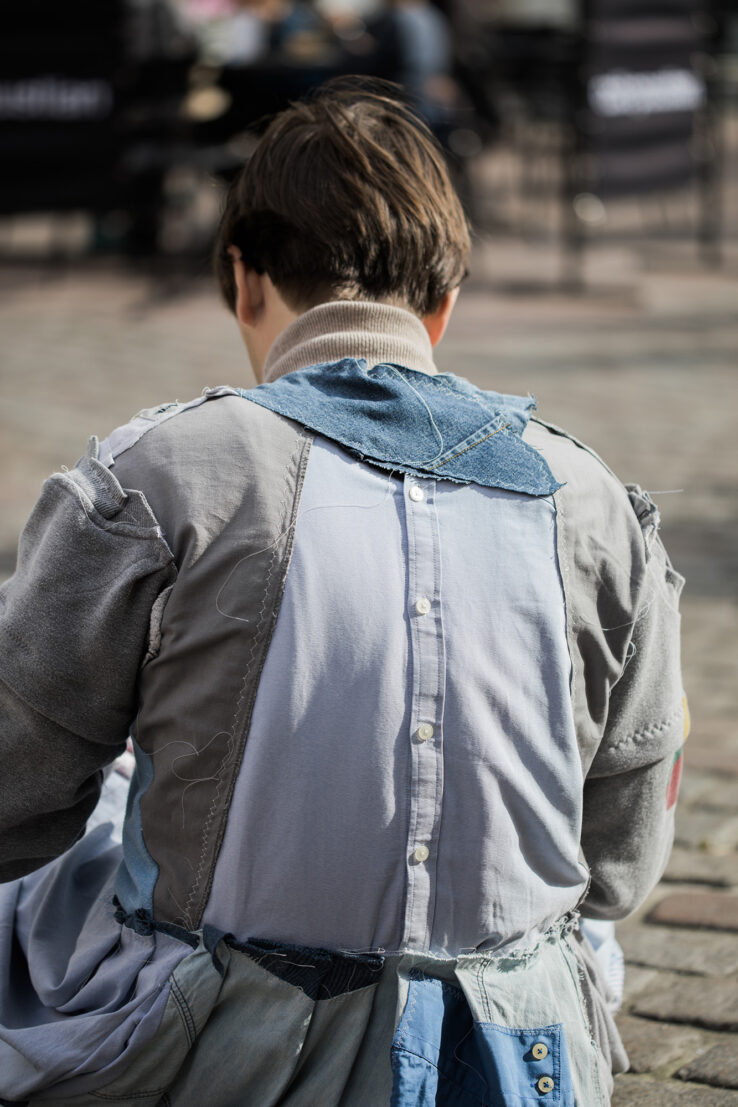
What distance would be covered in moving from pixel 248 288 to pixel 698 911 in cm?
165

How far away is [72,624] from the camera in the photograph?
5.05 feet

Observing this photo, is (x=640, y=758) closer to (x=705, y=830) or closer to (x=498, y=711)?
(x=498, y=711)

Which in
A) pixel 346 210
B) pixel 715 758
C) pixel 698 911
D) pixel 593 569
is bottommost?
pixel 715 758

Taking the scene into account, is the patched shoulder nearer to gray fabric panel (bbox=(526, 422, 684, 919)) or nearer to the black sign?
gray fabric panel (bbox=(526, 422, 684, 919))

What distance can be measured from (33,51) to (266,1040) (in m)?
7.93

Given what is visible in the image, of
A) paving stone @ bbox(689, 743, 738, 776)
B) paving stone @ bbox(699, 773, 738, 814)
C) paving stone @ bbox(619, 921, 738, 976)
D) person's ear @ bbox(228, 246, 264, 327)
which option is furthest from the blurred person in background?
paving stone @ bbox(689, 743, 738, 776)

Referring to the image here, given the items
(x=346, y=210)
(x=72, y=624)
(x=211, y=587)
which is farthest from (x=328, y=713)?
(x=346, y=210)

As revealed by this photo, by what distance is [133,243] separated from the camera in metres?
10.4

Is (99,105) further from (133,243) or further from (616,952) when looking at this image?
(616,952)

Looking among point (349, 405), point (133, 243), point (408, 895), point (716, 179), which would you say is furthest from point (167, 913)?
point (716, 179)

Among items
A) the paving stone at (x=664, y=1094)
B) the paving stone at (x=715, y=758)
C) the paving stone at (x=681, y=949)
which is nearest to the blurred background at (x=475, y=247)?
the paving stone at (x=715, y=758)

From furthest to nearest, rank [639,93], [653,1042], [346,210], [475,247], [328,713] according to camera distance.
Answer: [639,93] → [475,247] → [653,1042] → [346,210] → [328,713]

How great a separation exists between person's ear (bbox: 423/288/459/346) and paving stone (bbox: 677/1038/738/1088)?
1.24 metres

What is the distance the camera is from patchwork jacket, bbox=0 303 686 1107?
59.1 inches
